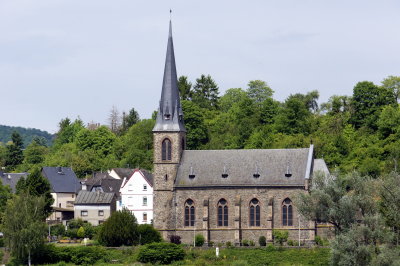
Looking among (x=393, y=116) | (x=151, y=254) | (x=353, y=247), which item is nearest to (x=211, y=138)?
(x=393, y=116)

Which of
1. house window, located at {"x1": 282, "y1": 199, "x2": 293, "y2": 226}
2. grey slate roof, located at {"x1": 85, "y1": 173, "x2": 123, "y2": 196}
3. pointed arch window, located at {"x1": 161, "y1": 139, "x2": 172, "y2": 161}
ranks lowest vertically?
house window, located at {"x1": 282, "y1": 199, "x2": 293, "y2": 226}

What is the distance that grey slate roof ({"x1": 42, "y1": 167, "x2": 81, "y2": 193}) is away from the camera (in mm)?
111500

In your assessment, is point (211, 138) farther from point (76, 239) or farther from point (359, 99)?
point (76, 239)

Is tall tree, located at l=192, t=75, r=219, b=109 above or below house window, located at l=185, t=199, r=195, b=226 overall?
above

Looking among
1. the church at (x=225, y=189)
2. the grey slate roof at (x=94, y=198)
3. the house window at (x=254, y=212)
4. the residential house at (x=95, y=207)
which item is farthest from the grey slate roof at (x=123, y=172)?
the house window at (x=254, y=212)

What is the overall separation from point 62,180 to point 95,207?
43.2 feet

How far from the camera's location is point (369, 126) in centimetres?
11494

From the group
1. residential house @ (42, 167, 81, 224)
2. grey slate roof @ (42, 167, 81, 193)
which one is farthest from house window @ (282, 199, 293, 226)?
grey slate roof @ (42, 167, 81, 193)

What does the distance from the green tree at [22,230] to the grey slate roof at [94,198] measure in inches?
915

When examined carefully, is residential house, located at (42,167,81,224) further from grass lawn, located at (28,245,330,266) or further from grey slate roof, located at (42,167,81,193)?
grass lawn, located at (28,245,330,266)

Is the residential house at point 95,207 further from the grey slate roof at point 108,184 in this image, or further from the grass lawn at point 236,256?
the grass lawn at point 236,256

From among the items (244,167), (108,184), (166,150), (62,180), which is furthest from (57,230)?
(62,180)

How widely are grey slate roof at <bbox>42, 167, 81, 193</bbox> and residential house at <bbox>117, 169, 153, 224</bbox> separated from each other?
654 inches

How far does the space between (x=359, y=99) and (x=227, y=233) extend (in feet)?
131
